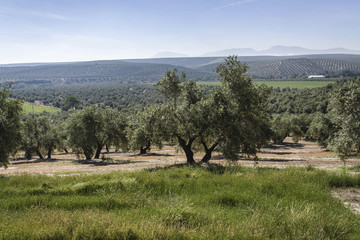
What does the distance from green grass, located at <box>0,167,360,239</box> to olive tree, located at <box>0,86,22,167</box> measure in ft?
42.6

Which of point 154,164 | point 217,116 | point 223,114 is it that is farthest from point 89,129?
point 223,114

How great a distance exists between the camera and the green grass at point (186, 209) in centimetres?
621

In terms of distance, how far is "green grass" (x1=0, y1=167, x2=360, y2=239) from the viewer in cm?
621

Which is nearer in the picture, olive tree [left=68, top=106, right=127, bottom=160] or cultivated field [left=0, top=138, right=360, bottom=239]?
cultivated field [left=0, top=138, right=360, bottom=239]

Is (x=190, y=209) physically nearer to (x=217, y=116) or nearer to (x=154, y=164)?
(x=217, y=116)

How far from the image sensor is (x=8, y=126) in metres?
23.3

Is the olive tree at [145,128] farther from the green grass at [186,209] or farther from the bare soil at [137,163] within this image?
the green grass at [186,209]

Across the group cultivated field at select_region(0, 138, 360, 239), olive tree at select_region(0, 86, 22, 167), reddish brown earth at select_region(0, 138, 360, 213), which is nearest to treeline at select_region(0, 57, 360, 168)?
olive tree at select_region(0, 86, 22, 167)

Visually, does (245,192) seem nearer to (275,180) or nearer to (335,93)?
(275,180)

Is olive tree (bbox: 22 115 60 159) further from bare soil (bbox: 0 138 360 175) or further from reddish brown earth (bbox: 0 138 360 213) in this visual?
reddish brown earth (bbox: 0 138 360 213)

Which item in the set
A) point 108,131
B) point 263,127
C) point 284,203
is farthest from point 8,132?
point 263,127

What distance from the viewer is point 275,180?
39.2 feet

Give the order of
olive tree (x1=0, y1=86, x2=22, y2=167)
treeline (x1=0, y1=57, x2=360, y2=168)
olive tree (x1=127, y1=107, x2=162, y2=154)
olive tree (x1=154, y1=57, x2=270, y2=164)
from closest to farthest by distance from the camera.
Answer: treeline (x1=0, y1=57, x2=360, y2=168) < olive tree (x1=154, y1=57, x2=270, y2=164) < olive tree (x1=127, y1=107, x2=162, y2=154) < olive tree (x1=0, y1=86, x2=22, y2=167)

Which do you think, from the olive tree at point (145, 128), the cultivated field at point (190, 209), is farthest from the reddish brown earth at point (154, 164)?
the olive tree at point (145, 128)
